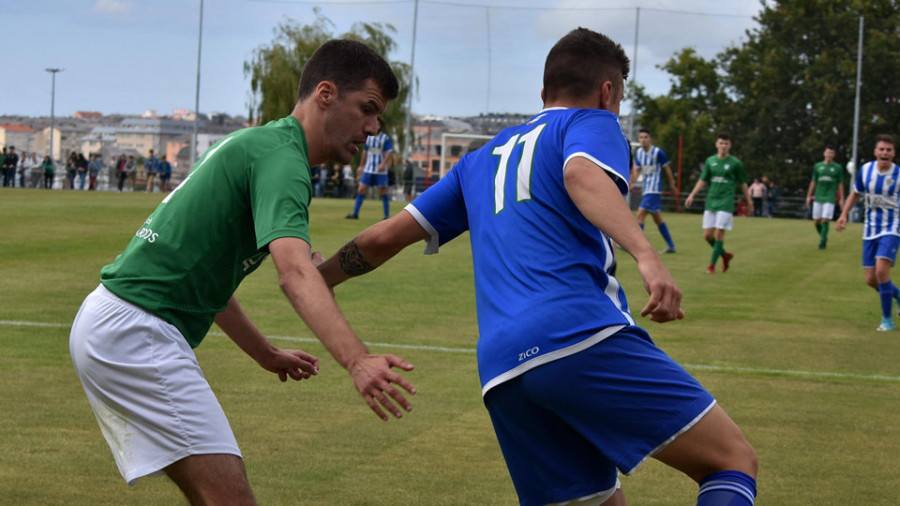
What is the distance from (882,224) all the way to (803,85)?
58244mm

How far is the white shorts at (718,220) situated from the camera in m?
19.0

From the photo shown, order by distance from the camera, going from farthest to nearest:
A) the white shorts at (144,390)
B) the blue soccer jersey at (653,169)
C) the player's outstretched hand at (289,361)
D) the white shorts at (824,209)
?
the white shorts at (824,209) → the blue soccer jersey at (653,169) → the player's outstretched hand at (289,361) → the white shorts at (144,390)

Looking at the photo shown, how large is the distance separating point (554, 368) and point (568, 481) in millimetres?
433

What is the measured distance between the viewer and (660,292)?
10.9 ft

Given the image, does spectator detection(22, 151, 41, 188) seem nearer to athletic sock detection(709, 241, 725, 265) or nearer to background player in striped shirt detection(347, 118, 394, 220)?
background player in striped shirt detection(347, 118, 394, 220)

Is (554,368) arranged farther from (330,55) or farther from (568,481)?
(330,55)

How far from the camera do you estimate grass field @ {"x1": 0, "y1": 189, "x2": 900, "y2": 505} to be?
577 centimetres

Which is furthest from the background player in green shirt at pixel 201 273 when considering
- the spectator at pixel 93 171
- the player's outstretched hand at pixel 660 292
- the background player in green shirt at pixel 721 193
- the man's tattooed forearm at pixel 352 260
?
the spectator at pixel 93 171

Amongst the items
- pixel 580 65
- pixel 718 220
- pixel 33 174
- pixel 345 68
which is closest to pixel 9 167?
pixel 33 174

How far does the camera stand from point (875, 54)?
63.9 m

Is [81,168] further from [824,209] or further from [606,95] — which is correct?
[606,95]

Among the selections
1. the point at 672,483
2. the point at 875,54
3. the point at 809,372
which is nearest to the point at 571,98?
the point at 672,483

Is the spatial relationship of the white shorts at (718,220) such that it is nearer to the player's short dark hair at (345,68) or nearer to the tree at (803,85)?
the player's short dark hair at (345,68)

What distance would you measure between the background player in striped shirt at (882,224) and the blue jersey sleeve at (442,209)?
9.71m
